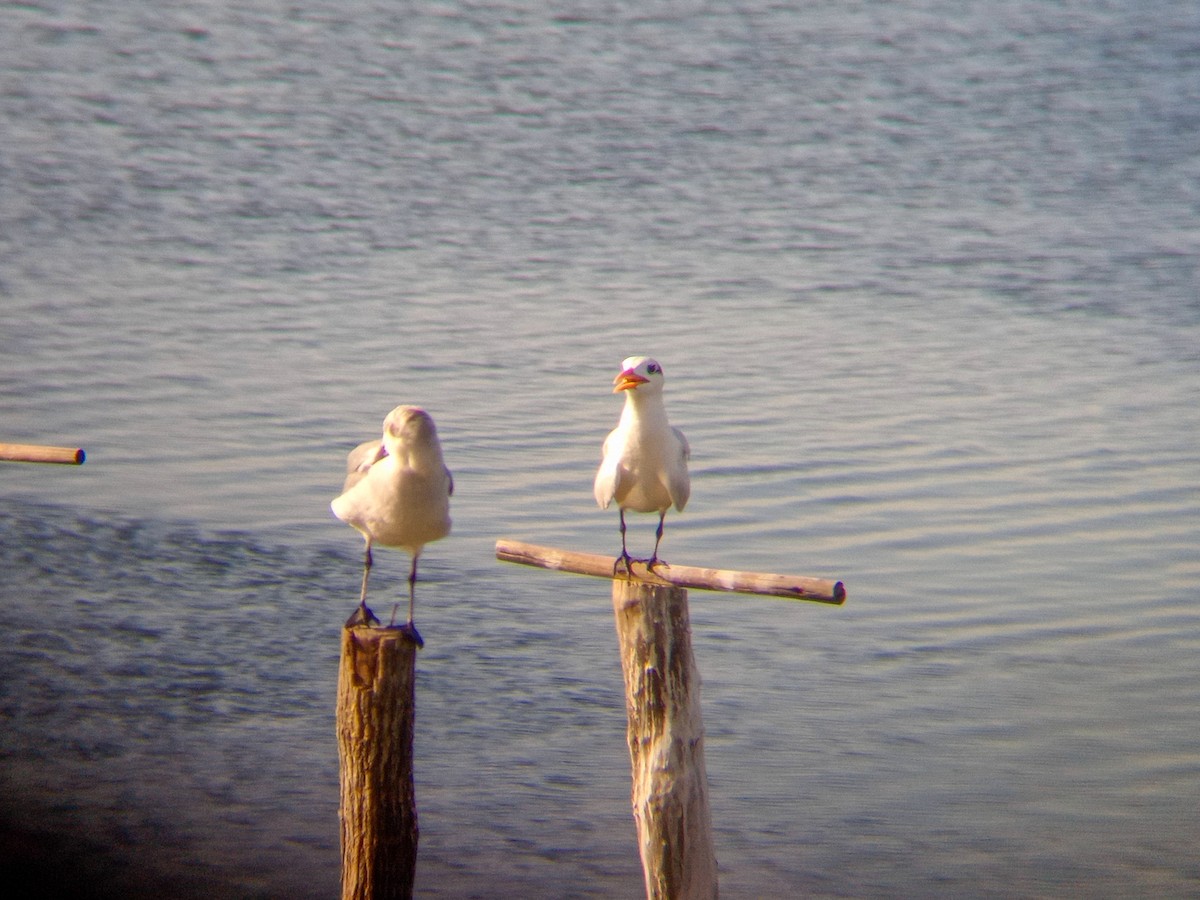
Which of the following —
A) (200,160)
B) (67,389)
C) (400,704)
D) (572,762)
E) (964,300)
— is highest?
(200,160)

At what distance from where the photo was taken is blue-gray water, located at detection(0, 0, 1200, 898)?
9984 mm

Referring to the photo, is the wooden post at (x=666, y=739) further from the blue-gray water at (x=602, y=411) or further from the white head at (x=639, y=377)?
the blue-gray water at (x=602, y=411)

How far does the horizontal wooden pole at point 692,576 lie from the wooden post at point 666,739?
7.3 inches

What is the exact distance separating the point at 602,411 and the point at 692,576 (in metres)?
10.6

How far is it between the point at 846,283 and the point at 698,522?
31.1 feet

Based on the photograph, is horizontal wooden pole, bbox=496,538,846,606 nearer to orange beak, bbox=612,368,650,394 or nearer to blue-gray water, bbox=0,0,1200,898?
orange beak, bbox=612,368,650,394

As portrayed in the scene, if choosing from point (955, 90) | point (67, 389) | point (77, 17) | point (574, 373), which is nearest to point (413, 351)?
point (574, 373)

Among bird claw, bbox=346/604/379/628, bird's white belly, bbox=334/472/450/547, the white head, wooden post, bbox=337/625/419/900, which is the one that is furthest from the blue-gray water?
the white head

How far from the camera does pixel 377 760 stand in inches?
260

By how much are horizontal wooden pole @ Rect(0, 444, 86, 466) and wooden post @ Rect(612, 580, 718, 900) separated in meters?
2.11

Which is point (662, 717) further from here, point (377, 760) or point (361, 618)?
point (361, 618)

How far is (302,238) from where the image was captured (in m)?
24.1

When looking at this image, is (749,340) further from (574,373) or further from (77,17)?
(77,17)

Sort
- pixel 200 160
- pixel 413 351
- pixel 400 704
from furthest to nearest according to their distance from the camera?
1. pixel 200 160
2. pixel 413 351
3. pixel 400 704
